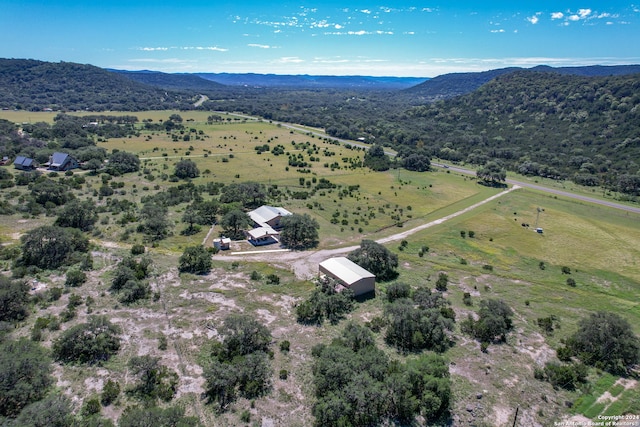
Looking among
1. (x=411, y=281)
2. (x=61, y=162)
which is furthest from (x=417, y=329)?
(x=61, y=162)

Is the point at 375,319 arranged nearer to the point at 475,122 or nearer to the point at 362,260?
the point at 362,260

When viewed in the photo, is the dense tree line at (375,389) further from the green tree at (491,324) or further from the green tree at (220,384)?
the green tree at (491,324)

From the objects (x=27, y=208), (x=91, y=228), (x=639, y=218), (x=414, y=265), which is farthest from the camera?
(x=639, y=218)

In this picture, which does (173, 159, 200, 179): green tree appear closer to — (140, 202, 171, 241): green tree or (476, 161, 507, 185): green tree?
(140, 202, 171, 241): green tree

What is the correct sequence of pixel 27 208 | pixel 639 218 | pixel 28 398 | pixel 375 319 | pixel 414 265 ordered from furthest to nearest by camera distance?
pixel 639 218, pixel 27 208, pixel 414 265, pixel 375 319, pixel 28 398

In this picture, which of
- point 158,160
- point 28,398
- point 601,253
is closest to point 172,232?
point 28,398

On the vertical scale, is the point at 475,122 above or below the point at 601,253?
above

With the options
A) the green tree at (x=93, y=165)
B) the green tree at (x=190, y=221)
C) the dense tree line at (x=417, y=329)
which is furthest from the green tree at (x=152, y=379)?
the green tree at (x=93, y=165)

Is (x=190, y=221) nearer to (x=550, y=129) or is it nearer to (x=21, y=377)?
(x=21, y=377)
